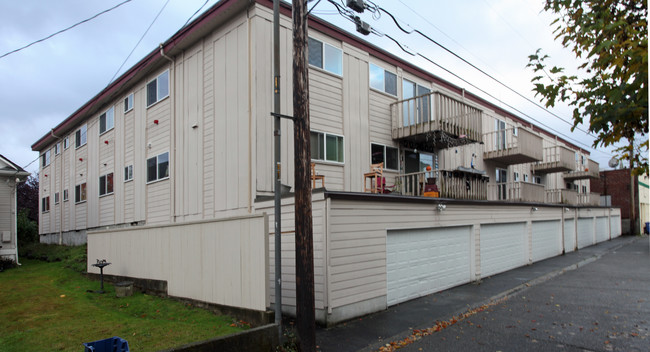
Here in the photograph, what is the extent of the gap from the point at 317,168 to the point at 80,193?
52.0 feet

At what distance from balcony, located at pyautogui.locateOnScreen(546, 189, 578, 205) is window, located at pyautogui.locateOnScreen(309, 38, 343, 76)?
58.4 feet

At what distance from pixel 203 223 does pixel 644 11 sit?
27.8ft

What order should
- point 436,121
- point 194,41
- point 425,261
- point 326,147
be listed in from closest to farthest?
point 425,261
point 326,147
point 194,41
point 436,121

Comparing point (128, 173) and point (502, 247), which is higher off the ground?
point (128, 173)

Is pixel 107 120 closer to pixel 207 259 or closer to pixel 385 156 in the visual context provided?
pixel 385 156

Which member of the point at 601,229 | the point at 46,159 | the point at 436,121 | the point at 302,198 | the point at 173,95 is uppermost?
the point at 173,95

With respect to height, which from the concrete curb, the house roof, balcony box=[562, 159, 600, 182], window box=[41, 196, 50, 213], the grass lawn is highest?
the house roof

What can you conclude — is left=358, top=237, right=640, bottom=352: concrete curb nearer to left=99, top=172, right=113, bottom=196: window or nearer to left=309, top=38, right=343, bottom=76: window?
left=309, top=38, right=343, bottom=76: window

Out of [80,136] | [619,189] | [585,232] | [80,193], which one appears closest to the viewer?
[80,193]

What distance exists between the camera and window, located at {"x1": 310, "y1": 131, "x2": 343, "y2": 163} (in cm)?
1291

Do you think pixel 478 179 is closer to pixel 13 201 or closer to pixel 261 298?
pixel 261 298

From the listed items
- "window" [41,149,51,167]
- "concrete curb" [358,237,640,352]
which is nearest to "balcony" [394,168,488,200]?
"concrete curb" [358,237,640,352]

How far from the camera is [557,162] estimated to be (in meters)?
26.5

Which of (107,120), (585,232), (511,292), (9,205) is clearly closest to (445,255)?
(511,292)
